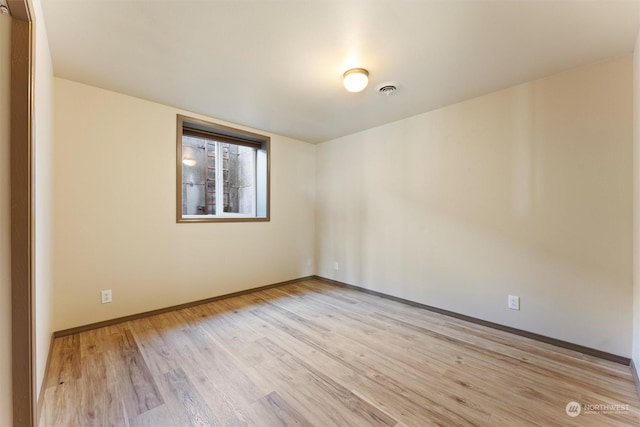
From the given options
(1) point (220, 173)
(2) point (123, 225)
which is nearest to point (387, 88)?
(1) point (220, 173)

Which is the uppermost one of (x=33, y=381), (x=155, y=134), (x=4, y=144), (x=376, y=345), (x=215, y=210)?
(x=155, y=134)

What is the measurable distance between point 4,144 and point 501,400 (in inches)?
110

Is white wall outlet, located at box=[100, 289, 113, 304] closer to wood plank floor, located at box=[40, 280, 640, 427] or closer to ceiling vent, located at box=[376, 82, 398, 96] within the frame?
wood plank floor, located at box=[40, 280, 640, 427]

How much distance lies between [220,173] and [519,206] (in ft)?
11.3

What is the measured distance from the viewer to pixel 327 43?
181 cm

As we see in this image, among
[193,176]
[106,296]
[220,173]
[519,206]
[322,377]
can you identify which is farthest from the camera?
[220,173]

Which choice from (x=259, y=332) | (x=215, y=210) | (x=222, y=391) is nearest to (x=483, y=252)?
(x=259, y=332)

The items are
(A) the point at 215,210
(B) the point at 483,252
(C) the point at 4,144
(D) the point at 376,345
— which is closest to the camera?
(C) the point at 4,144

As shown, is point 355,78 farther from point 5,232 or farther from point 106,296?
point 106,296

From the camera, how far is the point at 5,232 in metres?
1.11

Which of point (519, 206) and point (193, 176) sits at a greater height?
point (193, 176)

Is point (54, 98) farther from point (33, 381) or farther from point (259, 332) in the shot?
point (259, 332)

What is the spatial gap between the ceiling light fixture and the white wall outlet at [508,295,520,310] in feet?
7.57

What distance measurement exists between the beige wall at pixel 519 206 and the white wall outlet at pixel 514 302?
36 mm
